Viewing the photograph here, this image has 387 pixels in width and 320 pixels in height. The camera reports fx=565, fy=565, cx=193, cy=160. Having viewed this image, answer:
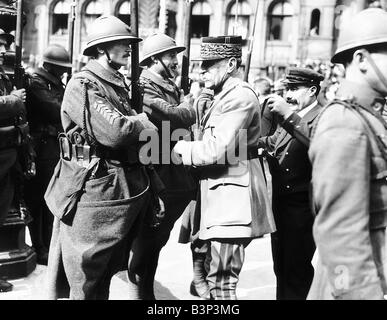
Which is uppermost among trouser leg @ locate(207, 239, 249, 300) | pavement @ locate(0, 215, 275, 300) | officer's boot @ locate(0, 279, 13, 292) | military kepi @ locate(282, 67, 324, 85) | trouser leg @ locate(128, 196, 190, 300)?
military kepi @ locate(282, 67, 324, 85)

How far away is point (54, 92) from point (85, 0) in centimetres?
2842

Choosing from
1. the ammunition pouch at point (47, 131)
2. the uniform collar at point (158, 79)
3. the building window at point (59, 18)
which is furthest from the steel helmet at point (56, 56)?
the building window at point (59, 18)

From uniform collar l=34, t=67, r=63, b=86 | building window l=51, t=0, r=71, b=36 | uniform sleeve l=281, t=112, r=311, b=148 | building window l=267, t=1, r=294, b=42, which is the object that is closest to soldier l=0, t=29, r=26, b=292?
uniform collar l=34, t=67, r=63, b=86

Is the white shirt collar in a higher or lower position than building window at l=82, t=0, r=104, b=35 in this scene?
lower

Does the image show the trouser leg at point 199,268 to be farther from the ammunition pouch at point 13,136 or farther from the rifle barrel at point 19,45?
the rifle barrel at point 19,45

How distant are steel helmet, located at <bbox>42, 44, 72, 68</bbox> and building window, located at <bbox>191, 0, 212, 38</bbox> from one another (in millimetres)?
25972

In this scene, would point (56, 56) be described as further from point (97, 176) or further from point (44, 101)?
point (97, 176)

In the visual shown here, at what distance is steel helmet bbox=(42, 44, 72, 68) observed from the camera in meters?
6.11

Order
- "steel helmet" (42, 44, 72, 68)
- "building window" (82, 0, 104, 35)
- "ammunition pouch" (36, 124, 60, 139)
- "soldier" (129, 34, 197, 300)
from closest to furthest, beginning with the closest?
"soldier" (129, 34, 197, 300)
"ammunition pouch" (36, 124, 60, 139)
"steel helmet" (42, 44, 72, 68)
"building window" (82, 0, 104, 35)

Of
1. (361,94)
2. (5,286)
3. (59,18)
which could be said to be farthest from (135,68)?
(59,18)

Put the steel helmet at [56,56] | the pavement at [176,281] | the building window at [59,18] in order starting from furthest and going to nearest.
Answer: the building window at [59,18]
the steel helmet at [56,56]
the pavement at [176,281]

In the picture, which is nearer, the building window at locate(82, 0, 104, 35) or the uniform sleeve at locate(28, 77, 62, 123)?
the uniform sleeve at locate(28, 77, 62, 123)

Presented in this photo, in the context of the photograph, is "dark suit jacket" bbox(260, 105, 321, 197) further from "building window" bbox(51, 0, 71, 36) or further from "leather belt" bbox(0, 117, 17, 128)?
"building window" bbox(51, 0, 71, 36)

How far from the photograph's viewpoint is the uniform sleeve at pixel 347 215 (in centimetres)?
224
